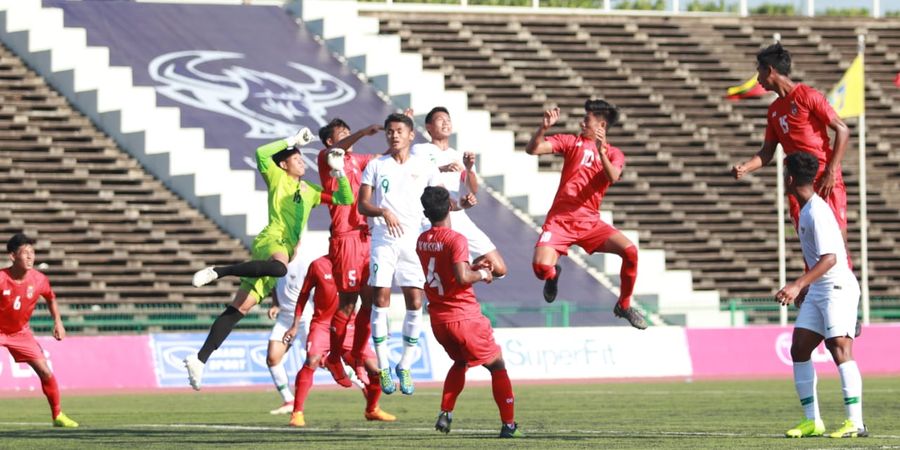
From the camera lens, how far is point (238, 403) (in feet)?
75.9

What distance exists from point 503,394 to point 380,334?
2.54 metres

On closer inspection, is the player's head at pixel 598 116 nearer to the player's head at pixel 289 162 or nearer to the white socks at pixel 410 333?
the white socks at pixel 410 333

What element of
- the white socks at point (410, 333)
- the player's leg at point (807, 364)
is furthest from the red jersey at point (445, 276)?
the player's leg at point (807, 364)

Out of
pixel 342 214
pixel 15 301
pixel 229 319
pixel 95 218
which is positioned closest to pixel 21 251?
pixel 15 301

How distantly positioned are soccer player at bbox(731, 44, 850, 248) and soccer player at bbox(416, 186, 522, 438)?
2624 mm

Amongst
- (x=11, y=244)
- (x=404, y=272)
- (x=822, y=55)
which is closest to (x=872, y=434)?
(x=404, y=272)

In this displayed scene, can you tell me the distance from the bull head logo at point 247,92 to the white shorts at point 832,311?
77.0 feet

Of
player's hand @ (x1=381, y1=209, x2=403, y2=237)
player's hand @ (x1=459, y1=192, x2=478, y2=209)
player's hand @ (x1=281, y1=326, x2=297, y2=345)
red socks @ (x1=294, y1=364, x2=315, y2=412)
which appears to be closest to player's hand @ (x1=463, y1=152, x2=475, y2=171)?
player's hand @ (x1=459, y1=192, x2=478, y2=209)

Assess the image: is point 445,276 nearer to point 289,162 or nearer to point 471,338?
point 471,338

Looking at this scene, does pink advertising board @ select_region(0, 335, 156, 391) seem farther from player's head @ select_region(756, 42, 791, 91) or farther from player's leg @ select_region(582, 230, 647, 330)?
player's head @ select_region(756, 42, 791, 91)

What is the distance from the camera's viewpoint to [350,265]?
17.8 meters

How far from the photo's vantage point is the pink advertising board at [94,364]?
27.0 metres

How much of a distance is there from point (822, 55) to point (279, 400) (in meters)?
25.3

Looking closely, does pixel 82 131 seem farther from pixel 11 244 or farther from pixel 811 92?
pixel 811 92
